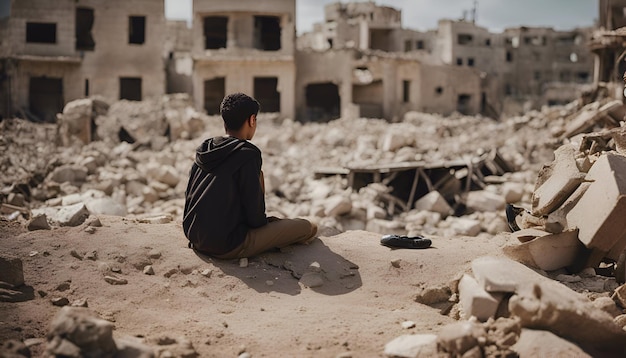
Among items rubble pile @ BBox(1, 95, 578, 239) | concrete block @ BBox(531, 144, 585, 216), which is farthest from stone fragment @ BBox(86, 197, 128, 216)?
concrete block @ BBox(531, 144, 585, 216)

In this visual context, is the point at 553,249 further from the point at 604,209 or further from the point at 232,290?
the point at 232,290

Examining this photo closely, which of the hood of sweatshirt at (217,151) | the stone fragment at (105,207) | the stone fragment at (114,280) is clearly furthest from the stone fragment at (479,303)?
the stone fragment at (105,207)

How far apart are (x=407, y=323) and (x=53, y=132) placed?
53.3 feet

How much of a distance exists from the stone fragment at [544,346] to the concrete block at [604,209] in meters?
1.07

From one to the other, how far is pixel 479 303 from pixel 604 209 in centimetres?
107

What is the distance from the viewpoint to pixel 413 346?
290 cm

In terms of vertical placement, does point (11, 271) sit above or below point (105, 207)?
above

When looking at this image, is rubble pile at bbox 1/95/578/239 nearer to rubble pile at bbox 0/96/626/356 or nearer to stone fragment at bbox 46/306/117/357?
rubble pile at bbox 0/96/626/356

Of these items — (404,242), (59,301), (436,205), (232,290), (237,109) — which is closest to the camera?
(59,301)

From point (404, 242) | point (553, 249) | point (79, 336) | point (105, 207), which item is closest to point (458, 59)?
point (105, 207)

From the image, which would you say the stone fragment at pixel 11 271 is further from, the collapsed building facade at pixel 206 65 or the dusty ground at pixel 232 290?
the collapsed building facade at pixel 206 65

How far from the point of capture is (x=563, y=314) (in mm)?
2836

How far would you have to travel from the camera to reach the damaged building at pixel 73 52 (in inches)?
883

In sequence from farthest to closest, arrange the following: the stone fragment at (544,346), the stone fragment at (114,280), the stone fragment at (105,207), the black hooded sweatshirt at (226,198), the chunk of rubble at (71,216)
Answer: the stone fragment at (105,207), the chunk of rubble at (71,216), the black hooded sweatshirt at (226,198), the stone fragment at (114,280), the stone fragment at (544,346)
